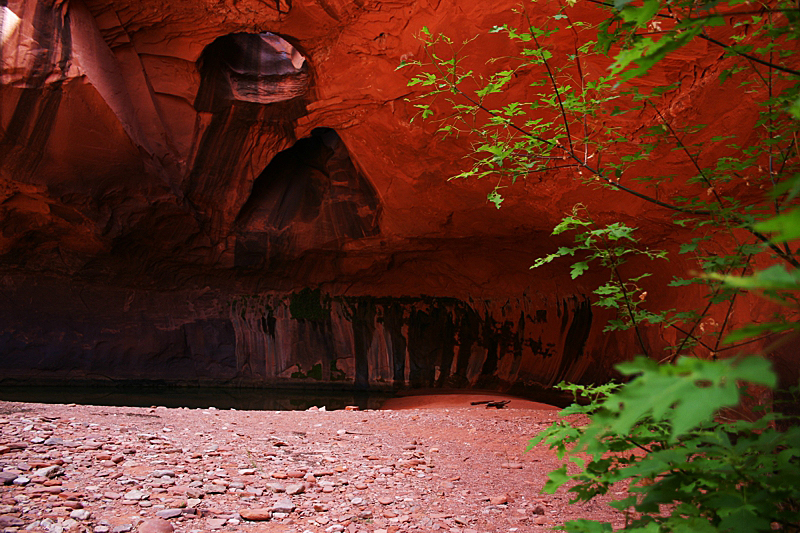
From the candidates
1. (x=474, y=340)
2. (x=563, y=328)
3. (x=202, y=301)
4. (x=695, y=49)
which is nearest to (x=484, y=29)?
(x=695, y=49)

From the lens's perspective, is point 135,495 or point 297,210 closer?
point 135,495

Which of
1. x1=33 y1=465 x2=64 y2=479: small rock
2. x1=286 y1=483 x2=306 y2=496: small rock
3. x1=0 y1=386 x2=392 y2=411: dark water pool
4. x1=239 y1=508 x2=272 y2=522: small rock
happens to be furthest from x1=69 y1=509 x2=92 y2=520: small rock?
x1=0 y1=386 x2=392 y2=411: dark water pool

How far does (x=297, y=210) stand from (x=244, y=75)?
317 centimetres

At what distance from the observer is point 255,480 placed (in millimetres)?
3064

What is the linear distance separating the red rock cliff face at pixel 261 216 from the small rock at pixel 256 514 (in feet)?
19.4

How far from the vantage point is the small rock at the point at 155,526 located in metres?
2.23

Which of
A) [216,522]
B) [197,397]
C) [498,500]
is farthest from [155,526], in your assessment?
[197,397]

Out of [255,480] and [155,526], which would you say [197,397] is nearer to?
[255,480]

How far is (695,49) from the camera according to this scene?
5.45m

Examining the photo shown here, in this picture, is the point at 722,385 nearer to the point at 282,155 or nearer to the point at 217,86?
the point at 217,86

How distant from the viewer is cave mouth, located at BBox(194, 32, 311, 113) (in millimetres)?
10266

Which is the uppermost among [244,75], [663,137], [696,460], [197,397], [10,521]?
[244,75]

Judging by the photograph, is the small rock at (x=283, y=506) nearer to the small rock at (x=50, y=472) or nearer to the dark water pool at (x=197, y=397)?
the small rock at (x=50, y=472)

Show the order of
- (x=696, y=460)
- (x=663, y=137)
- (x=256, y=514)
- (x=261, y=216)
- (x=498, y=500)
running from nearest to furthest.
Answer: (x=696, y=460), (x=663, y=137), (x=256, y=514), (x=498, y=500), (x=261, y=216)
